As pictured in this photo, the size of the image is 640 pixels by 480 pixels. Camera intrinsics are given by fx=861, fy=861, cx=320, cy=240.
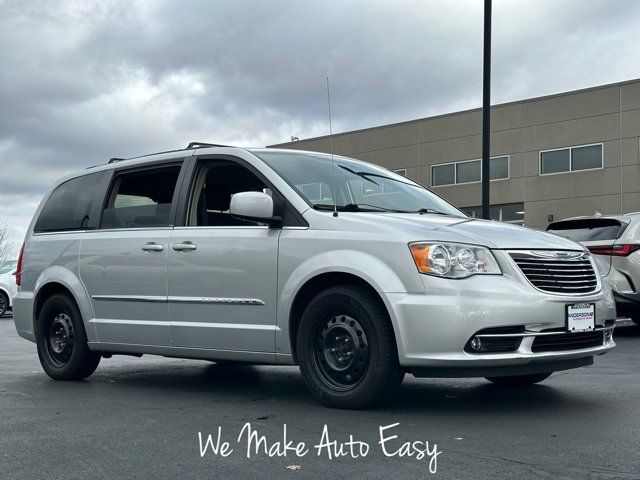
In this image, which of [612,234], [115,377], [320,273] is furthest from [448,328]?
[612,234]

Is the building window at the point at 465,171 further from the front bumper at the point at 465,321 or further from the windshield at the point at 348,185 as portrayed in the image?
the front bumper at the point at 465,321

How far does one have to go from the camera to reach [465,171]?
38688 mm

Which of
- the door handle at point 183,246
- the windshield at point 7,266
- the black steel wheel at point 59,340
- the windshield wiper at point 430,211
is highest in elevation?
the windshield wiper at point 430,211

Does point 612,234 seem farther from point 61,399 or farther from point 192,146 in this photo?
point 61,399

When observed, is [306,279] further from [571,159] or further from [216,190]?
[571,159]

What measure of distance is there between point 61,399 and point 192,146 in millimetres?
2276

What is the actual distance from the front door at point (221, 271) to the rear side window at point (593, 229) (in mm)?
5941

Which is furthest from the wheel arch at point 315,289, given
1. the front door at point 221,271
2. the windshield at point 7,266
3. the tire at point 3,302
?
the windshield at point 7,266

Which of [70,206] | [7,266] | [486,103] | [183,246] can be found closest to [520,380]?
[183,246]

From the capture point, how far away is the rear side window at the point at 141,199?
7.04 m

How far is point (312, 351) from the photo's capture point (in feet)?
18.8

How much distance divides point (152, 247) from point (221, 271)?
82 centimetres

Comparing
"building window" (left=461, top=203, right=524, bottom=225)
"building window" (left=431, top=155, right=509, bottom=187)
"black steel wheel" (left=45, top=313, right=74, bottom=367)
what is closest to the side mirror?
"black steel wheel" (left=45, top=313, right=74, bottom=367)

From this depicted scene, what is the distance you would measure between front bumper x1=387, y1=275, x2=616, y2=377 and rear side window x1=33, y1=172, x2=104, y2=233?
363 cm
